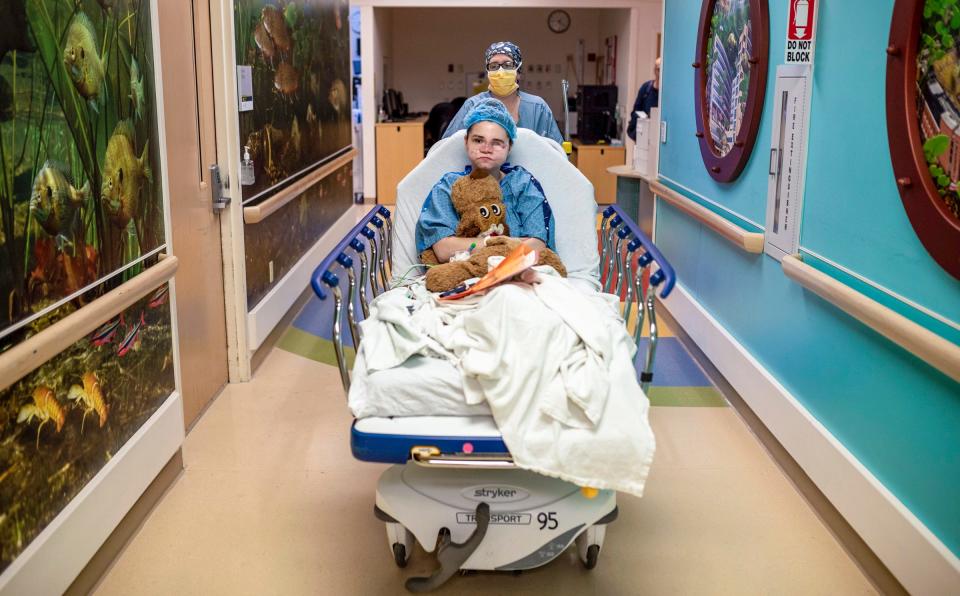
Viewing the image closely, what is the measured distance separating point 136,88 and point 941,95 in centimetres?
236

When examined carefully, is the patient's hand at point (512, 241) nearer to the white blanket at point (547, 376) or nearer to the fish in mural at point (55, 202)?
the white blanket at point (547, 376)

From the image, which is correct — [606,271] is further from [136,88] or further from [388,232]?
[136,88]

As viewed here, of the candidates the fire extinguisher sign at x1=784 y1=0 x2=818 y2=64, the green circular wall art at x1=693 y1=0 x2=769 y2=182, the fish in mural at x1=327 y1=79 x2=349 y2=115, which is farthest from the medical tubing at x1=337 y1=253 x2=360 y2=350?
the fish in mural at x1=327 y1=79 x2=349 y2=115

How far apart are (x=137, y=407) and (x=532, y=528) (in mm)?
1365

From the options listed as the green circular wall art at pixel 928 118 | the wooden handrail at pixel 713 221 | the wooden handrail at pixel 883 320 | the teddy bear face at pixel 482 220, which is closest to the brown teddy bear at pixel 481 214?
the teddy bear face at pixel 482 220

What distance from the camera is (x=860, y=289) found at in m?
2.80

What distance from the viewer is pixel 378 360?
240 centimetres

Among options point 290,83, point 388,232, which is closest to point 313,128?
point 290,83

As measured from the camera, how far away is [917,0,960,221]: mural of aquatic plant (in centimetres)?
221

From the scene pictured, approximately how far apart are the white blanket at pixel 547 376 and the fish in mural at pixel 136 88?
1.10 metres

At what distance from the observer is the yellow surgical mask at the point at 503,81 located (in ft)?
15.5

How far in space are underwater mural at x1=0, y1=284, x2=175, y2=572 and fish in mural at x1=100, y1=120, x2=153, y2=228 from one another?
1.02 ft

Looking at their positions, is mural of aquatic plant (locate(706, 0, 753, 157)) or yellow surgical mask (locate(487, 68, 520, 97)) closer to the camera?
mural of aquatic plant (locate(706, 0, 753, 157))

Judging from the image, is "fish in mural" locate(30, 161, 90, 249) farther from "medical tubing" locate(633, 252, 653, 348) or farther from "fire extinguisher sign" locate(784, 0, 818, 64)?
"fire extinguisher sign" locate(784, 0, 818, 64)
